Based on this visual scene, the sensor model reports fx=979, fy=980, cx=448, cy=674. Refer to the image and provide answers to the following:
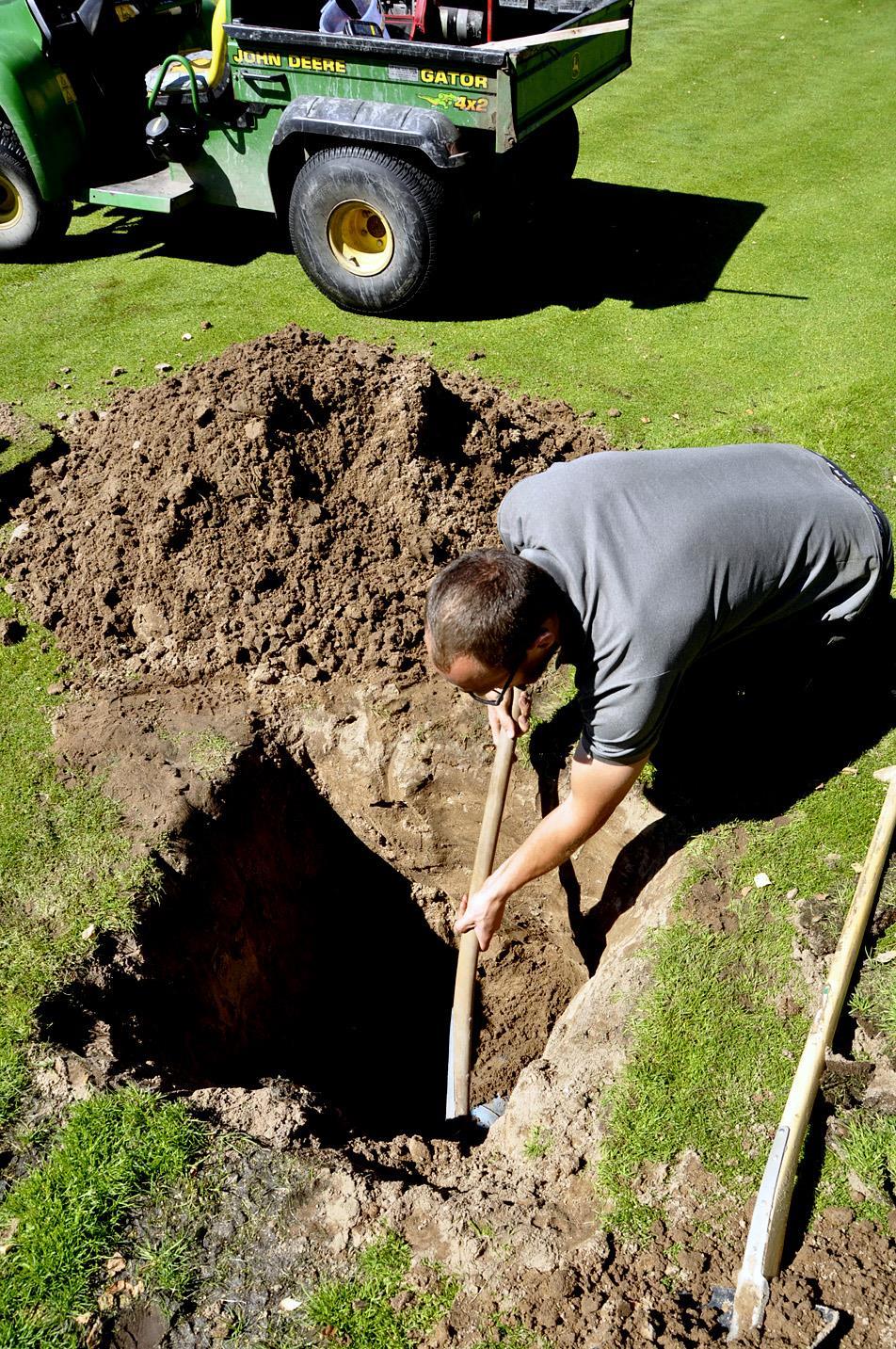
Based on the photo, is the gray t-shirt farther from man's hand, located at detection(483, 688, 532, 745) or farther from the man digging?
man's hand, located at detection(483, 688, 532, 745)

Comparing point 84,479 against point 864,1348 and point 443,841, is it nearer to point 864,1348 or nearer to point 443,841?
point 443,841

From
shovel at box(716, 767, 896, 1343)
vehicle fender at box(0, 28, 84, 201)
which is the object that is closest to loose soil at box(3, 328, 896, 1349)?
shovel at box(716, 767, 896, 1343)

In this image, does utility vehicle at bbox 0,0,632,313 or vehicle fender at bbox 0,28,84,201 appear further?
vehicle fender at bbox 0,28,84,201

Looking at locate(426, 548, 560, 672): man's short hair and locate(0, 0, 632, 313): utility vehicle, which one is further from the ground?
locate(0, 0, 632, 313): utility vehicle

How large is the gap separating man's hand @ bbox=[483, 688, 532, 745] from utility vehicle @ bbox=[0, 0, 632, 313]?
178 inches

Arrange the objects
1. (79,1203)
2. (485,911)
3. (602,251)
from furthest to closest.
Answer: (602,251) → (485,911) → (79,1203)

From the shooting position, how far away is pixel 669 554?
304 centimetres

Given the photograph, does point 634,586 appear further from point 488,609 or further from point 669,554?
point 488,609

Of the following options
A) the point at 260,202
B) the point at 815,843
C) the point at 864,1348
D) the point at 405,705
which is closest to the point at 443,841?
the point at 405,705

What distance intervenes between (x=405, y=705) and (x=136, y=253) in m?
6.79

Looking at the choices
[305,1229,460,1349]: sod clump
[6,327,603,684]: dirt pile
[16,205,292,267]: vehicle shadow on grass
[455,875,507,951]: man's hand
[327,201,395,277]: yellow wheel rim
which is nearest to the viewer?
[305,1229,460,1349]: sod clump

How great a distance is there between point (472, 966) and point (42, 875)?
1.74 m

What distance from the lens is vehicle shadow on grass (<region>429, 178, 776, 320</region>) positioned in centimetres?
822

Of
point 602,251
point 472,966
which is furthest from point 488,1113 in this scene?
point 602,251
